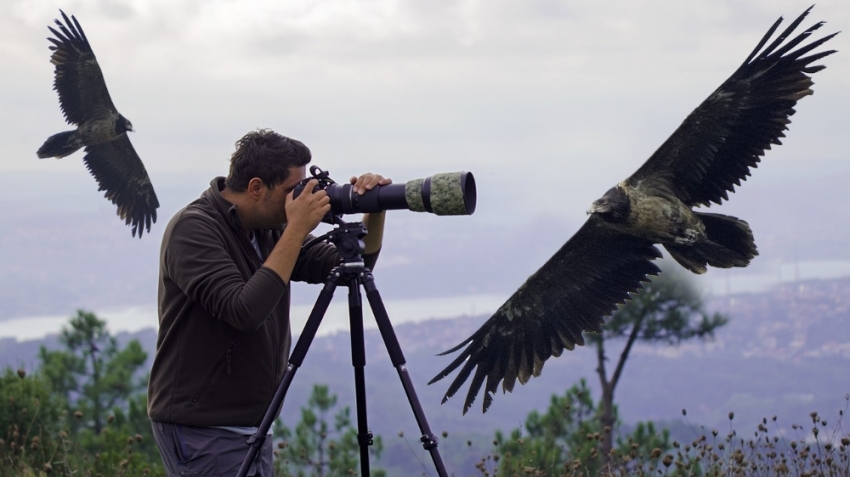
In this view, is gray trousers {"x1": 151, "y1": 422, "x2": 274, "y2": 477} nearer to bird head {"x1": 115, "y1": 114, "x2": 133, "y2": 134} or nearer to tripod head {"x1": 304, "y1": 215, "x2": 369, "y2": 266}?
tripod head {"x1": 304, "y1": 215, "x2": 369, "y2": 266}

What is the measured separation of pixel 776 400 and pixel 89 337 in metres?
48.1

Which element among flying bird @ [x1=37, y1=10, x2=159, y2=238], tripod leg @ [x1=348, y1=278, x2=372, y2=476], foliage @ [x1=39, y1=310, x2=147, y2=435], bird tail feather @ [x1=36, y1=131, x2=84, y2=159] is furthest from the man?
foliage @ [x1=39, y1=310, x2=147, y2=435]

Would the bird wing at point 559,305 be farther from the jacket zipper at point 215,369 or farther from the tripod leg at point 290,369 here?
the jacket zipper at point 215,369

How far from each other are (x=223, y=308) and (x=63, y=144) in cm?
411

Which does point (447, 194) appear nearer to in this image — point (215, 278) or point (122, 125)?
point (215, 278)

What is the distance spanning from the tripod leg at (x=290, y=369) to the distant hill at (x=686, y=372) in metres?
38.6

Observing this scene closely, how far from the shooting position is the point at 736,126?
3.70 metres

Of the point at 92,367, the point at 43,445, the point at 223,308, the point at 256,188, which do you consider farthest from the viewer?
the point at 92,367

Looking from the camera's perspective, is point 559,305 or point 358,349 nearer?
point 358,349

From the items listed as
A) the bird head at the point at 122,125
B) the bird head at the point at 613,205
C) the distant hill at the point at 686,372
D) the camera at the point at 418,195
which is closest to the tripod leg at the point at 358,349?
the camera at the point at 418,195

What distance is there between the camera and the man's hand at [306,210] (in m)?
2.52

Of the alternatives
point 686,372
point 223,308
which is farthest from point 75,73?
point 686,372

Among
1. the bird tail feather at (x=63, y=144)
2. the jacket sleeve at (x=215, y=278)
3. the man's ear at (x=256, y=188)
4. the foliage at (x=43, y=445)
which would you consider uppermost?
the bird tail feather at (x=63, y=144)

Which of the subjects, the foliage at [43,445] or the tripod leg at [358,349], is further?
the foliage at [43,445]
